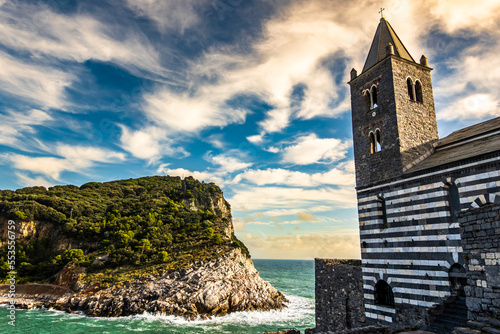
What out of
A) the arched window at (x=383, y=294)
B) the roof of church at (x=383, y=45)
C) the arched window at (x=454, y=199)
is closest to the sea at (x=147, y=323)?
the arched window at (x=383, y=294)

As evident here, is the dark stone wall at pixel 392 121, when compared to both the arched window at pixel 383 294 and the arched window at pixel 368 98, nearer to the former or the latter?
the arched window at pixel 368 98

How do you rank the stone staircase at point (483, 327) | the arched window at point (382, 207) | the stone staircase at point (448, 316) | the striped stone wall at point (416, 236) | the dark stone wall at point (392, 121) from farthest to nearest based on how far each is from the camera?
1. the dark stone wall at point (392, 121)
2. the arched window at point (382, 207)
3. the striped stone wall at point (416, 236)
4. the stone staircase at point (448, 316)
5. the stone staircase at point (483, 327)

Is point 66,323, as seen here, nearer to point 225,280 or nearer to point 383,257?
point 225,280

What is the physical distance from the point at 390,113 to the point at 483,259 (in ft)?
33.4

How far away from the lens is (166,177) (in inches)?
3981

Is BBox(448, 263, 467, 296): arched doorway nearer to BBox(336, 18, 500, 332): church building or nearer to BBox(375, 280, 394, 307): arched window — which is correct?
BBox(336, 18, 500, 332): church building

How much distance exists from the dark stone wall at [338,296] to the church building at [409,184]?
121 cm

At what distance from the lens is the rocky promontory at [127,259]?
38.6 m

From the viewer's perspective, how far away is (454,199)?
43.2 feet

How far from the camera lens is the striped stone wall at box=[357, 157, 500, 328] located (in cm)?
1257

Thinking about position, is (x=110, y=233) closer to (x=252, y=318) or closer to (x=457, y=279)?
(x=252, y=318)

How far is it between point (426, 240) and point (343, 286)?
20.9 ft

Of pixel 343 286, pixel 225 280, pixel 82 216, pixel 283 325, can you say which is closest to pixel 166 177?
pixel 82 216

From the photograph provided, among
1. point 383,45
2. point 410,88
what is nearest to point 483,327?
point 410,88
